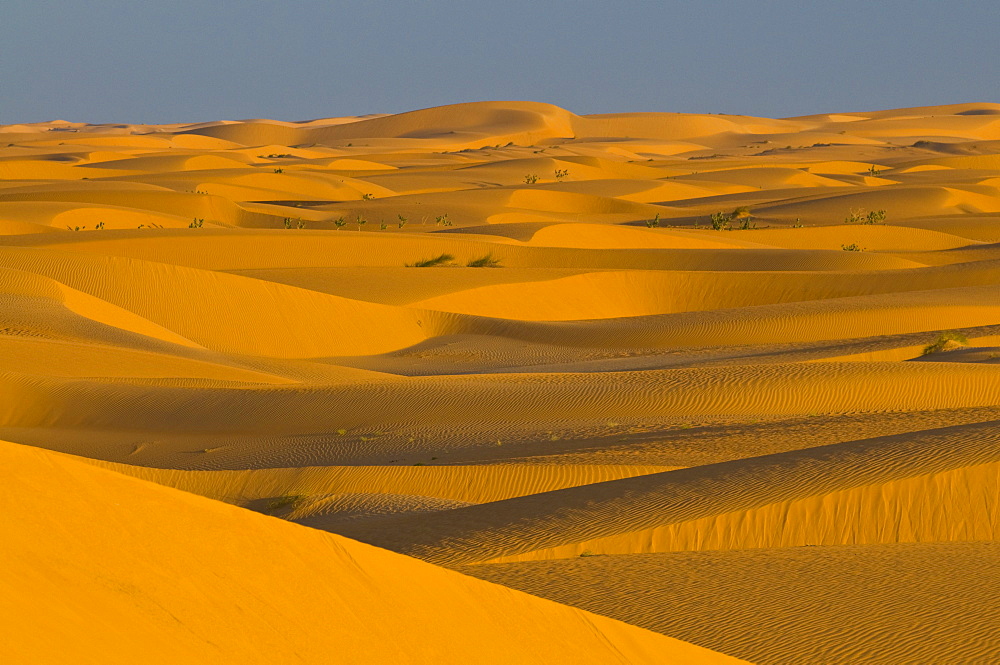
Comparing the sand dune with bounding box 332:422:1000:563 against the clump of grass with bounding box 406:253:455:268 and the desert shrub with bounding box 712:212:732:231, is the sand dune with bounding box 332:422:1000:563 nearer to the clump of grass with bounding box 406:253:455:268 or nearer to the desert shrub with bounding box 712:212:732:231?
the clump of grass with bounding box 406:253:455:268

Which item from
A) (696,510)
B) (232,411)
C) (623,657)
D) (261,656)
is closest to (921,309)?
(232,411)

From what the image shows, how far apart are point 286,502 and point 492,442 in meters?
2.54

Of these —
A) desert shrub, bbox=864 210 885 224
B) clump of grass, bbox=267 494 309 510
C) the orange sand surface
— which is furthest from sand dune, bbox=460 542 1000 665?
desert shrub, bbox=864 210 885 224

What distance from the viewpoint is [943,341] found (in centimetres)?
1664

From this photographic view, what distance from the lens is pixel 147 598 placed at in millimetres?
2973

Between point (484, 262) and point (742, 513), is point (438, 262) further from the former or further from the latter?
point (742, 513)

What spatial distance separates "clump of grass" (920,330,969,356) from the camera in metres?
16.5

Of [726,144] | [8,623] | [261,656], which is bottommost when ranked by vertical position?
[726,144]

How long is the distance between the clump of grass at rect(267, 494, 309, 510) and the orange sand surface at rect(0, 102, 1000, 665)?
1.0 inches

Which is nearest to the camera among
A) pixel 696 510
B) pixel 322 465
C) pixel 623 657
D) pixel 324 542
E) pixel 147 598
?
pixel 147 598

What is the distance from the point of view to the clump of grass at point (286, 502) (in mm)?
9359

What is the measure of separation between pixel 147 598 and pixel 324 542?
2.43ft

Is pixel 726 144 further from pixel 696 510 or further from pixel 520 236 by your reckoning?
pixel 696 510

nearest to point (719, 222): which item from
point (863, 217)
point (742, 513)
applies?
point (863, 217)
